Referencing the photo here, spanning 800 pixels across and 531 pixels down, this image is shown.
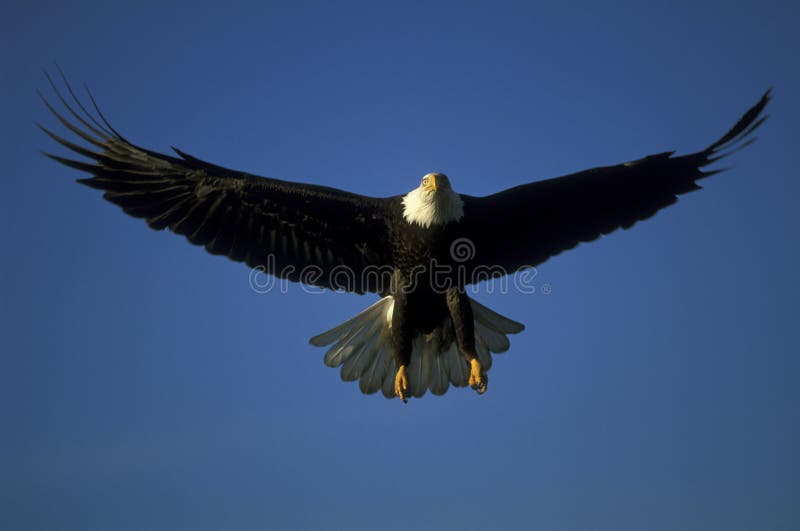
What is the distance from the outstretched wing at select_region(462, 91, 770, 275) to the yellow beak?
341mm

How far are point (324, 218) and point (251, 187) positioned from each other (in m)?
0.60

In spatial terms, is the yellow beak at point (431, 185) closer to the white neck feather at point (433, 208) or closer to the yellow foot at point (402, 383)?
the white neck feather at point (433, 208)

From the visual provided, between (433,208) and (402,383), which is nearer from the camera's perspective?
(433,208)

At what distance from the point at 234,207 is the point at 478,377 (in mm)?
2287

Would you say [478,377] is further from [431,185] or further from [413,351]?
[431,185]

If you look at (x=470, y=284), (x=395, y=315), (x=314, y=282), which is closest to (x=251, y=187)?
(x=314, y=282)

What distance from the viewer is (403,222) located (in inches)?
235

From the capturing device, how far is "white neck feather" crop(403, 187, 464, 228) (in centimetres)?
581

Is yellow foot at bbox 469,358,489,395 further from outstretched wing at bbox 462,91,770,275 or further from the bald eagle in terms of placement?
outstretched wing at bbox 462,91,770,275

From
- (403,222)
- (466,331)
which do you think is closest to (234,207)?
(403,222)

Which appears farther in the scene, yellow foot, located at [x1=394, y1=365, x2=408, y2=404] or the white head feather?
yellow foot, located at [x1=394, y1=365, x2=408, y2=404]

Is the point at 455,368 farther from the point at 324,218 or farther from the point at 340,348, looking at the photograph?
the point at 324,218

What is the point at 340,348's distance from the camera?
675cm

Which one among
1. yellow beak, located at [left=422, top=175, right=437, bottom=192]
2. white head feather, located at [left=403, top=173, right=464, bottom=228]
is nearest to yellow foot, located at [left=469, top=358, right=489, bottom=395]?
white head feather, located at [left=403, top=173, right=464, bottom=228]
